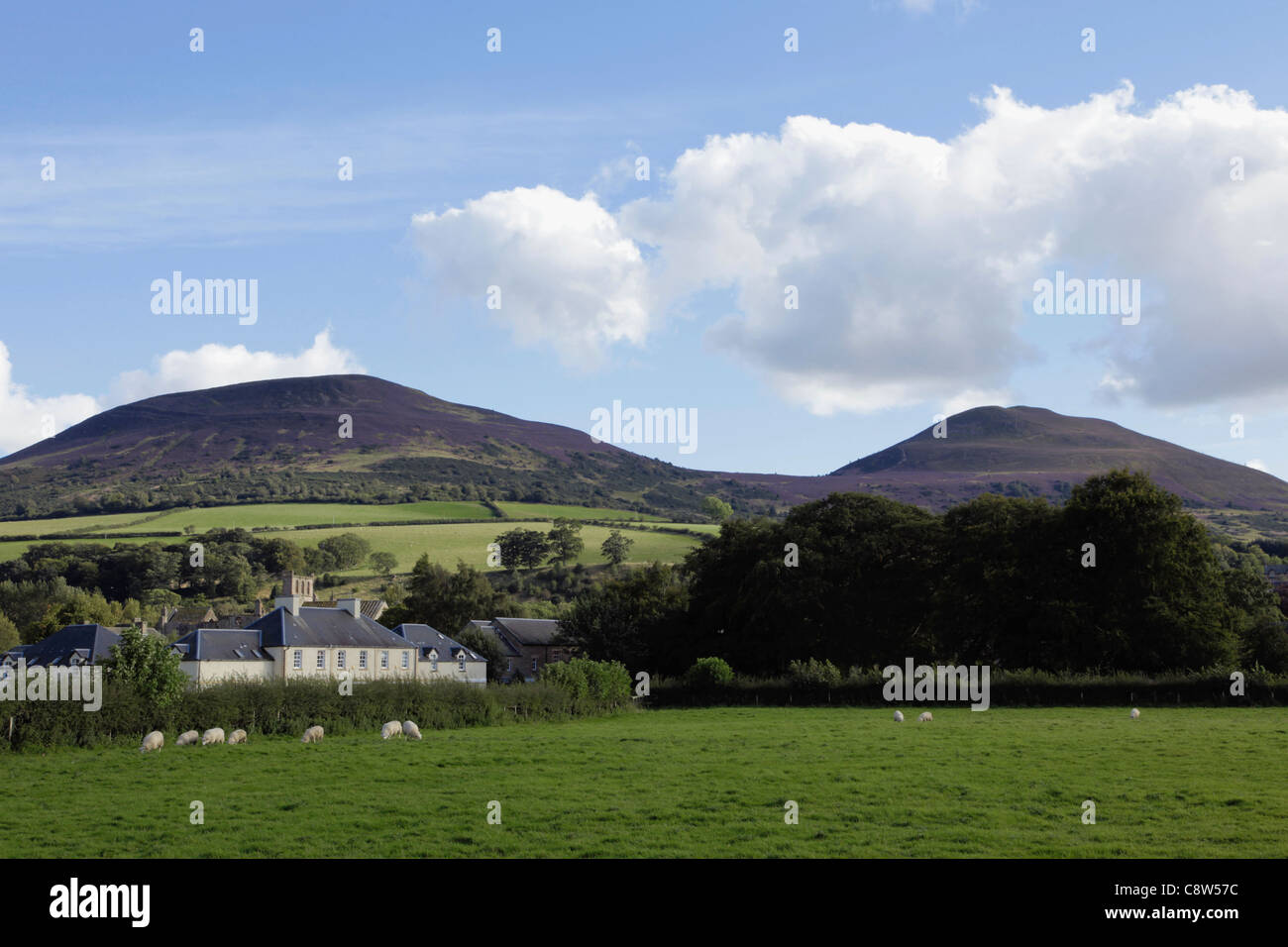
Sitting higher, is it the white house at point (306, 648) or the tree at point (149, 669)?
the tree at point (149, 669)

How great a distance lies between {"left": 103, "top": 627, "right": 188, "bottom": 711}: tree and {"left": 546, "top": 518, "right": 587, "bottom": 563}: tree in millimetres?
121697

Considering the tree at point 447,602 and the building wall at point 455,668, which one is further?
the tree at point 447,602

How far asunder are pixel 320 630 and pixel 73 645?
14202 mm

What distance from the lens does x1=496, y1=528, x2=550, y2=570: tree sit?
16238 cm

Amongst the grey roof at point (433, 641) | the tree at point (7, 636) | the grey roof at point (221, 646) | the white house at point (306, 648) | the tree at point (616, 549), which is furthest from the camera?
the tree at point (616, 549)

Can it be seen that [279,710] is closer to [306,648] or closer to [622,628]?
[306,648]

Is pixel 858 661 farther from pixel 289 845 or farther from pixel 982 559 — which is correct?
pixel 289 845

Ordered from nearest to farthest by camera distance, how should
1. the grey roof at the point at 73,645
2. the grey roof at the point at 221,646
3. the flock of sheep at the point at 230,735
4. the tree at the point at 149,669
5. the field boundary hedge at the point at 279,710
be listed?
the flock of sheep at the point at 230,735
the field boundary hedge at the point at 279,710
the tree at the point at 149,669
the grey roof at the point at 221,646
the grey roof at the point at 73,645

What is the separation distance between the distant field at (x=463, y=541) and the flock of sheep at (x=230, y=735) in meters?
114

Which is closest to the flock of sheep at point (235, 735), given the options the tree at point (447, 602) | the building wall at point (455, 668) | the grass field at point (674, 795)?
the grass field at point (674, 795)

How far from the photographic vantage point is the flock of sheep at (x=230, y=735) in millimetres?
33344

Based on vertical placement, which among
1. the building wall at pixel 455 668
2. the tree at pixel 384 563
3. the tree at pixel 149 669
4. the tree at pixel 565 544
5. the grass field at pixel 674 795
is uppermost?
the tree at pixel 565 544

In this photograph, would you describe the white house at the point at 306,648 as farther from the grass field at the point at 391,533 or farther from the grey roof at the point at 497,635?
the grass field at the point at 391,533
